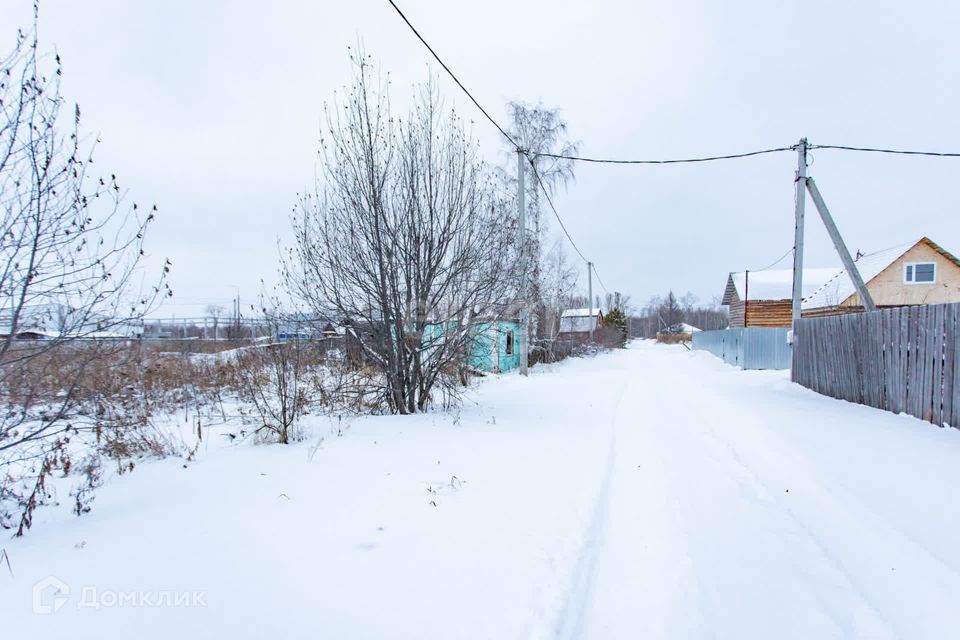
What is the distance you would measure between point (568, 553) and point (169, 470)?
149 inches

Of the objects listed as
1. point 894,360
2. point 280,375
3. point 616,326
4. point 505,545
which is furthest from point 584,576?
point 616,326

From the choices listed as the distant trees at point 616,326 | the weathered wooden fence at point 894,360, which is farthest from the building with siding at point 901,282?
the distant trees at point 616,326

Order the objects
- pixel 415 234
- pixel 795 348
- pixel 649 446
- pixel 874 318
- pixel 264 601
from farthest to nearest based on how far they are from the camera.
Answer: pixel 795 348, pixel 874 318, pixel 415 234, pixel 649 446, pixel 264 601

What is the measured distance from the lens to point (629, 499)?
386 cm

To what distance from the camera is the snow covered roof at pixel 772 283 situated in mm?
28562

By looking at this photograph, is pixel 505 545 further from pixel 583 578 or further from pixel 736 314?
pixel 736 314

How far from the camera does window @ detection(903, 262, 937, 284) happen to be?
938 inches

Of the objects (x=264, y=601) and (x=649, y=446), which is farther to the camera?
(x=649, y=446)

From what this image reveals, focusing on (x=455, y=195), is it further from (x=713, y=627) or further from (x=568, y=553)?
(x=713, y=627)

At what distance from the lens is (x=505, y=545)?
290 centimetres

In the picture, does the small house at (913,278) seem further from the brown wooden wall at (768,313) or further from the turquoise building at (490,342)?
the turquoise building at (490,342)

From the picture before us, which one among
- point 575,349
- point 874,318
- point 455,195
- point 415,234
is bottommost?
point 575,349

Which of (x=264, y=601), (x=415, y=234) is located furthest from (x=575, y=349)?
(x=264, y=601)

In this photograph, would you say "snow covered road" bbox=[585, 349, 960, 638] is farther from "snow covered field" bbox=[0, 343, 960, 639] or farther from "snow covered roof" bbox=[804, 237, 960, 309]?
"snow covered roof" bbox=[804, 237, 960, 309]
